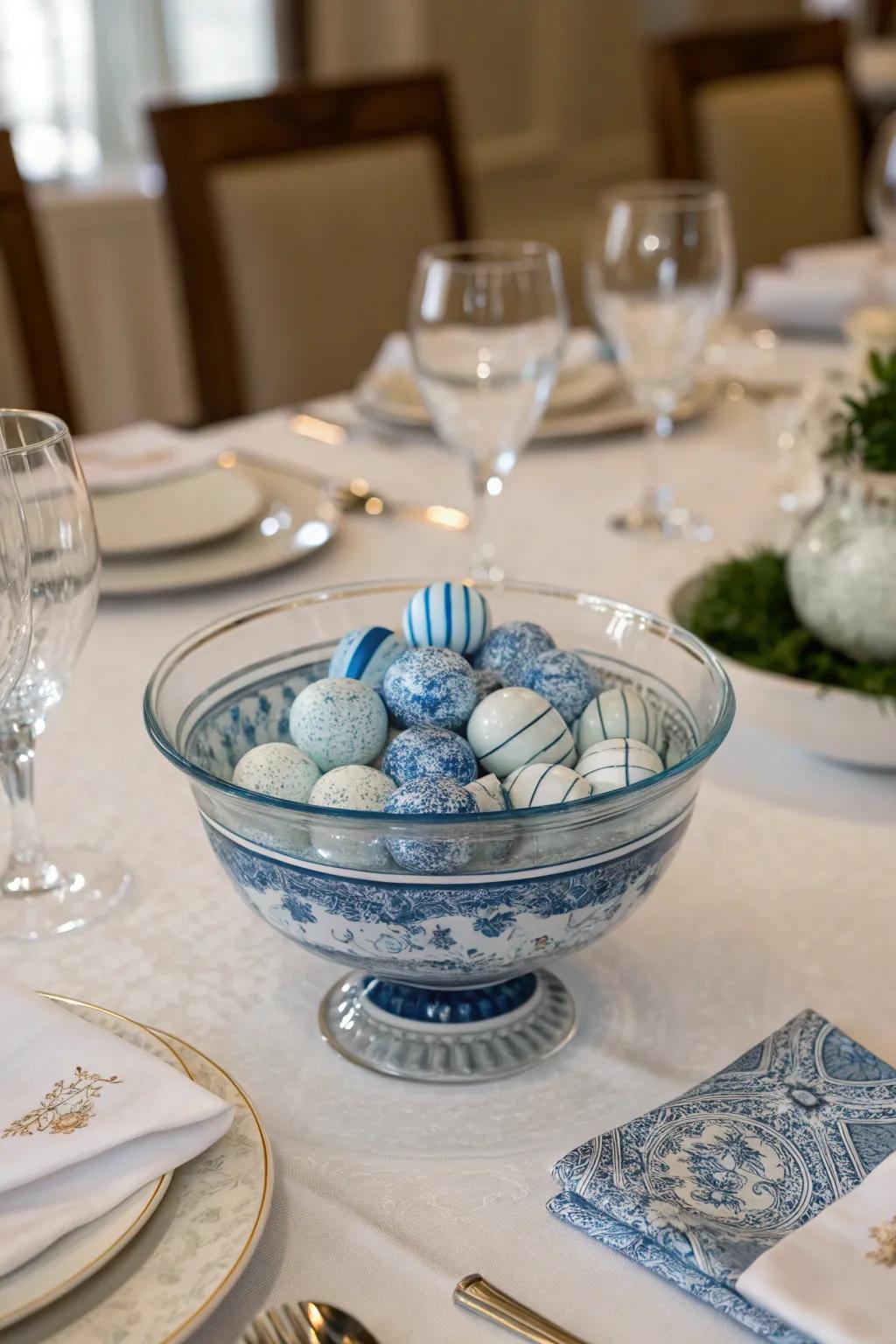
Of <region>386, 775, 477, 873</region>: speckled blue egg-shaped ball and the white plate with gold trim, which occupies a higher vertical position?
<region>386, 775, 477, 873</region>: speckled blue egg-shaped ball

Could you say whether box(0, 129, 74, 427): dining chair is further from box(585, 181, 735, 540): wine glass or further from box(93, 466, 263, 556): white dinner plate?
box(585, 181, 735, 540): wine glass

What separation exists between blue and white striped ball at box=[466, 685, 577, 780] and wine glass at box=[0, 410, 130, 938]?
0.18 metres

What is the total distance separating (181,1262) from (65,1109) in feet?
0.21

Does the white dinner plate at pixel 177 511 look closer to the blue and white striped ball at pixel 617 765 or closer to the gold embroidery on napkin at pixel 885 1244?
the blue and white striped ball at pixel 617 765

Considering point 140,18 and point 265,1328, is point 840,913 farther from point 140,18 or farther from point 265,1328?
point 140,18

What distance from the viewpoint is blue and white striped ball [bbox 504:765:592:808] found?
500mm

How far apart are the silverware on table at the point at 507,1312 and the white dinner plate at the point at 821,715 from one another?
1.19ft

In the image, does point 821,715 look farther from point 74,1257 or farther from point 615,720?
point 74,1257

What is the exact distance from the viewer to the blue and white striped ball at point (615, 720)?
0.55 metres

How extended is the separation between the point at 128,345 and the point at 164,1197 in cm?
260

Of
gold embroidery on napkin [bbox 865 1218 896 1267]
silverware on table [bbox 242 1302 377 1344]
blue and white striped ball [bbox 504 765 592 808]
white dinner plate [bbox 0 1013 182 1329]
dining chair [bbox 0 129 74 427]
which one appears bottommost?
gold embroidery on napkin [bbox 865 1218 896 1267]

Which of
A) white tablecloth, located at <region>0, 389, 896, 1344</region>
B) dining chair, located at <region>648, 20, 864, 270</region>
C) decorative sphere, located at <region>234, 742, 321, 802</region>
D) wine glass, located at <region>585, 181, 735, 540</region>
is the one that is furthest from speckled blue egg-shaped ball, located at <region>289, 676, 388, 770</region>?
dining chair, located at <region>648, 20, 864, 270</region>

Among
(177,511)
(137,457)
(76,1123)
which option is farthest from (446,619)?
(137,457)

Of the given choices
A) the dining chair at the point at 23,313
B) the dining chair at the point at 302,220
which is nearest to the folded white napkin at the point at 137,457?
the dining chair at the point at 23,313
